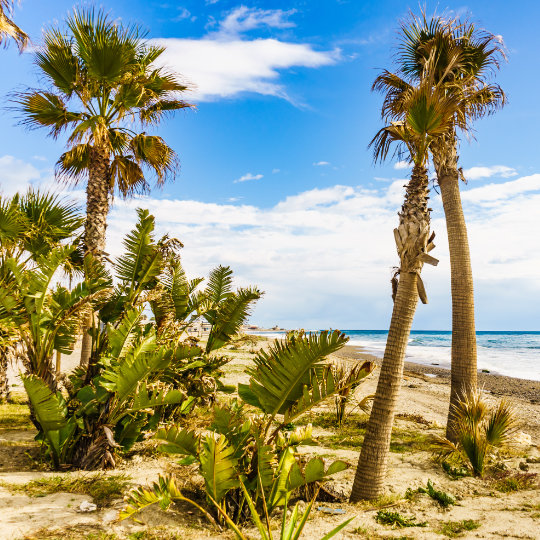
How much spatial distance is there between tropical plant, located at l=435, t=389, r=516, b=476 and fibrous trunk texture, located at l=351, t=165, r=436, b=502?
2123 mm

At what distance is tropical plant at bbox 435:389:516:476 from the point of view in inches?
238

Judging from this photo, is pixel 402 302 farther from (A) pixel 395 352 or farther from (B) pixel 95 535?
(B) pixel 95 535

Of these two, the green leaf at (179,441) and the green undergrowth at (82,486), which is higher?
the green leaf at (179,441)

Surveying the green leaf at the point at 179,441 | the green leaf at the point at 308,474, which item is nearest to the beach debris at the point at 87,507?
the green leaf at the point at 179,441

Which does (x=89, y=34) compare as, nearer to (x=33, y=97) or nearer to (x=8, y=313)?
(x=33, y=97)

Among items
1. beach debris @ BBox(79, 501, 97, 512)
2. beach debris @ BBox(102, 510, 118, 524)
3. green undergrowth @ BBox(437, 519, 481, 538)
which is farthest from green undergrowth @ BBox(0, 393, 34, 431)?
green undergrowth @ BBox(437, 519, 481, 538)

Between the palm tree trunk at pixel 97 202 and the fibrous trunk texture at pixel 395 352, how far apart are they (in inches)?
254

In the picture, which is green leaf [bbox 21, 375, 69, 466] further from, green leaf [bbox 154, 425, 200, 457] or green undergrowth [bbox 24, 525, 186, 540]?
green leaf [bbox 154, 425, 200, 457]

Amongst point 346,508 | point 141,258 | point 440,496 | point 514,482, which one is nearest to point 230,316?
point 141,258

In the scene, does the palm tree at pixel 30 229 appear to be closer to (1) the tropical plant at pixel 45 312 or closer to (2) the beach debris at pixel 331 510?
(1) the tropical plant at pixel 45 312

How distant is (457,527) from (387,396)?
5.05 feet

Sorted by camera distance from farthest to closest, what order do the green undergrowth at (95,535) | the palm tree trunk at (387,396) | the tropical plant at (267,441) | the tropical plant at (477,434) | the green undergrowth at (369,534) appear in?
the tropical plant at (477,434) < the palm tree trunk at (387,396) < the green undergrowth at (369,534) < the tropical plant at (267,441) < the green undergrowth at (95,535)

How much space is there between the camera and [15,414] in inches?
322

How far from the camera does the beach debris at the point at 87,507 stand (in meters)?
4.19
